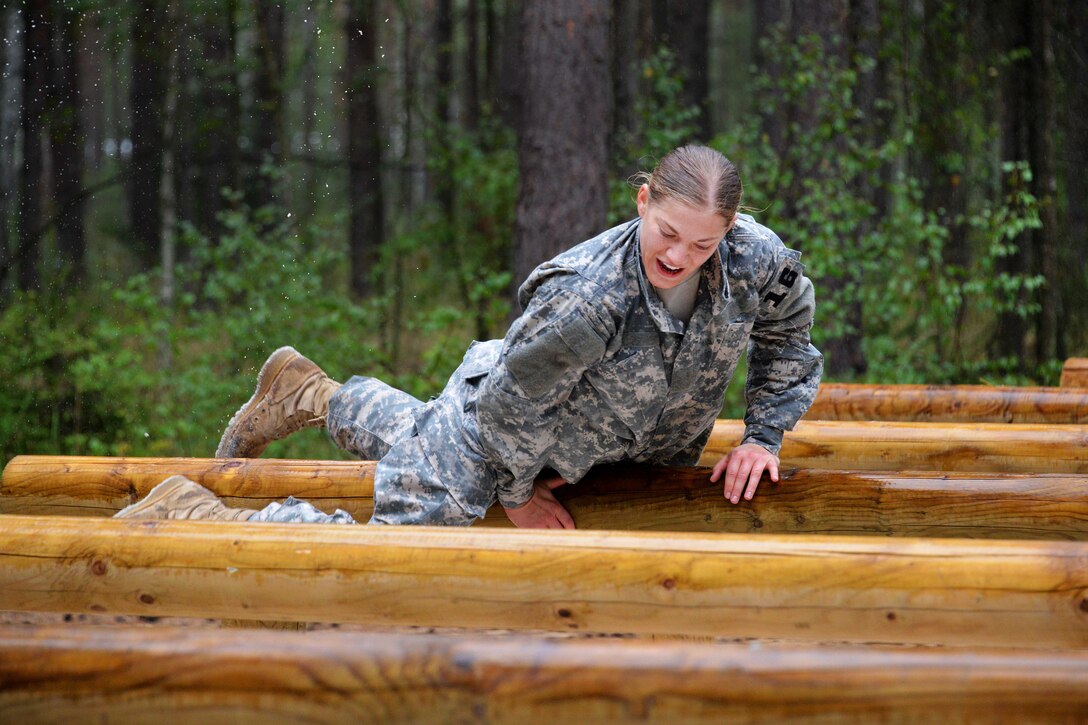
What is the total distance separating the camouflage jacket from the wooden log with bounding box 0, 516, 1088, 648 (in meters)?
0.49

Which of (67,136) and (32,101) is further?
(67,136)

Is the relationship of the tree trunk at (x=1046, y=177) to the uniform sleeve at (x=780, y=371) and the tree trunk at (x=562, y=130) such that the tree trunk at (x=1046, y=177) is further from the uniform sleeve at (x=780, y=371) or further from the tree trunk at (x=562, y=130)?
the uniform sleeve at (x=780, y=371)

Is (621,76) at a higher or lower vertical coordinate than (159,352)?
higher

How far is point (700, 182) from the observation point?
97.0 inches

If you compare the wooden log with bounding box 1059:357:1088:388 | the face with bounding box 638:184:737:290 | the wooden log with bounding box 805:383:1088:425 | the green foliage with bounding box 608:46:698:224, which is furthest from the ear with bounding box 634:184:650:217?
the green foliage with bounding box 608:46:698:224

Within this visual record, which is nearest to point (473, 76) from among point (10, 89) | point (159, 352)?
point (10, 89)

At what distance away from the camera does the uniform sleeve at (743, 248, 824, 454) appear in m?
2.99

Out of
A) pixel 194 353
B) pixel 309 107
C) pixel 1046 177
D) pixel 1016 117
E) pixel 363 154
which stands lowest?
pixel 194 353

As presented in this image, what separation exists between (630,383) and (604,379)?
0.07 meters

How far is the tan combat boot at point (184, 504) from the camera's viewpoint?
119 inches

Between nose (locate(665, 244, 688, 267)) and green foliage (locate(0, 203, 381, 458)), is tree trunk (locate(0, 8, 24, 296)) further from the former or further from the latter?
nose (locate(665, 244, 688, 267))

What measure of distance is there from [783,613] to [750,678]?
458mm

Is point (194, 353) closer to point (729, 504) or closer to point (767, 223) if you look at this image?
point (767, 223)

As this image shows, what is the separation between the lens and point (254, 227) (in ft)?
26.0
